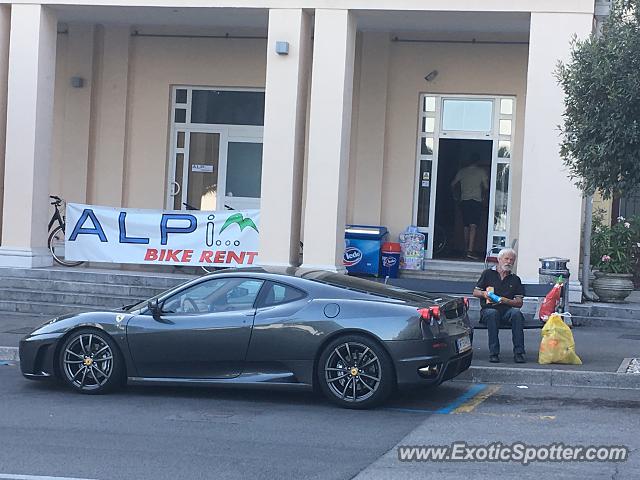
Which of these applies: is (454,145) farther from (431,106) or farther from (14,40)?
(14,40)

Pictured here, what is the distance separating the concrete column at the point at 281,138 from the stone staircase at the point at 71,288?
164cm

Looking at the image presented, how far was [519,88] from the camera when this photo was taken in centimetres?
1828

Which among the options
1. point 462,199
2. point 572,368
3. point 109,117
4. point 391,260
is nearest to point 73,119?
point 109,117

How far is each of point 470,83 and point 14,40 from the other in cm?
768

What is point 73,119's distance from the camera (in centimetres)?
1944

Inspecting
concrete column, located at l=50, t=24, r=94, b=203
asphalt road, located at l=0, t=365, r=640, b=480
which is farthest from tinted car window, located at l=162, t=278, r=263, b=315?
concrete column, located at l=50, t=24, r=94, b=203

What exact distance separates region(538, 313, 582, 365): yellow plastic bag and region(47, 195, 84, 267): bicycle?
9.00 meters

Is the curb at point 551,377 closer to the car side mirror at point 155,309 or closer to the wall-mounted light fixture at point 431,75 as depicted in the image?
the car side mirror at point 155,309

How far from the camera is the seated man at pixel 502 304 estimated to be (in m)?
11.7

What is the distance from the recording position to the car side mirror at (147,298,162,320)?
10.1m

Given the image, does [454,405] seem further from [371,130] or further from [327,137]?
[371,130]

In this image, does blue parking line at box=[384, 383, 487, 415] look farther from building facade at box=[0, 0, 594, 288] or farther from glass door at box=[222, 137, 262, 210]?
glass door at box=[222, 137, 262, 210]

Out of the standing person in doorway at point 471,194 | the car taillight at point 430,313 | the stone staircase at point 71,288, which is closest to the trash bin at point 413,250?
the standing person in doorway at point 471,194

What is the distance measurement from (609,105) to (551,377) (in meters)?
2.85
